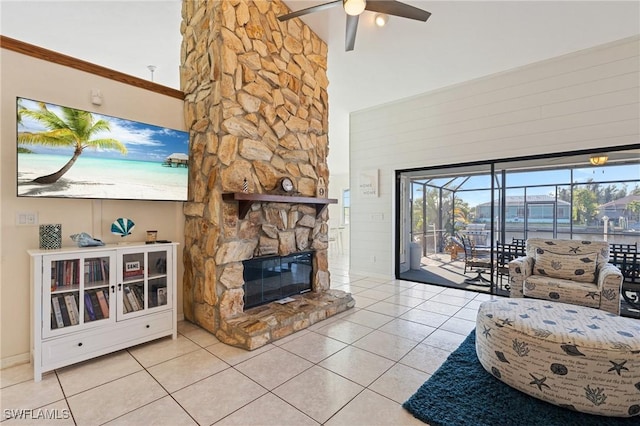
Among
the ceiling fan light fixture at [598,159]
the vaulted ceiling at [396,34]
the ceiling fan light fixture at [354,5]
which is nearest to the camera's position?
the ceiling fan light fixture at [354,5]

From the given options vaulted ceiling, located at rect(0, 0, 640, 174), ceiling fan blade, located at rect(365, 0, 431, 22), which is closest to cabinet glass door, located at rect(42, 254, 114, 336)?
vaulted ceiling, located at rect(0, 0, 640, 174)

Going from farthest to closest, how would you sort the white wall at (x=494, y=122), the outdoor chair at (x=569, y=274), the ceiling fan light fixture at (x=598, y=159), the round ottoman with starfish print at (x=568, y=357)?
the ceiling fan light fixture at (x=598, y=159), the white wall at (x=494, y=122), the outdoor chair at (x=569, y=274), the round ottoman with starfish print at (x=568, y=357)

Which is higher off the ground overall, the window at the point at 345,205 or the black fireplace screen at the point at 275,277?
the window at the point at 345,205

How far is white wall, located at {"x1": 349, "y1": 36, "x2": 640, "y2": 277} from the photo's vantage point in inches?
141

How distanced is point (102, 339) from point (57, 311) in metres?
0.40

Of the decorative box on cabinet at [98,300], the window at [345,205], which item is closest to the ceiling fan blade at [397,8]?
the decorative box on cabinet at [98,300]

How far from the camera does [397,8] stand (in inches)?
104

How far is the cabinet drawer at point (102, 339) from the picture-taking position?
2209 millimetres

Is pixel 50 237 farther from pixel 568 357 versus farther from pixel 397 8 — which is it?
pixel 568 357

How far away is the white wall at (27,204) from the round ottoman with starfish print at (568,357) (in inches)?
134

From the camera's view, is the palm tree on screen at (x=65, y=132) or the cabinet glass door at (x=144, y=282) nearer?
the palm tree on screen at (x=65, y=132)

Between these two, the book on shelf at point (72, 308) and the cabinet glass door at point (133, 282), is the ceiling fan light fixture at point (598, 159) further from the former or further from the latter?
the book on shelf at point (72, 308)

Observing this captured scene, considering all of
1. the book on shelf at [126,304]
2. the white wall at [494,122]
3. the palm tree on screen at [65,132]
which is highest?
the white wall at [494,122]

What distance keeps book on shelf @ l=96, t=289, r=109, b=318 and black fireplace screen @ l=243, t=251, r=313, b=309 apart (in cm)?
121
